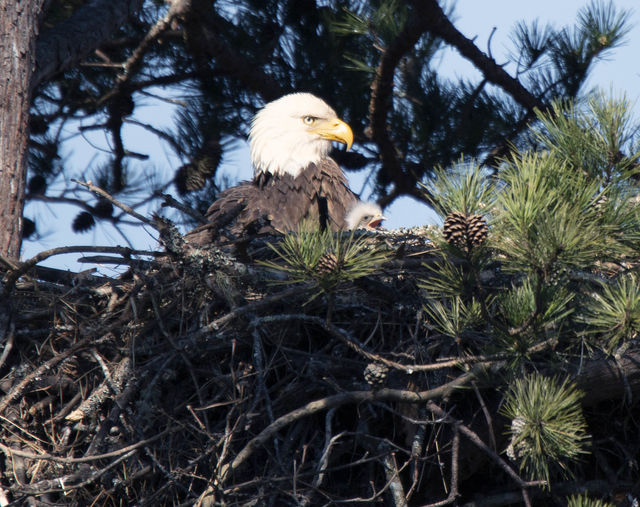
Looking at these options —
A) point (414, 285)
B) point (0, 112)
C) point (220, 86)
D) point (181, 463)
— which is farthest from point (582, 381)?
point (220, 86)

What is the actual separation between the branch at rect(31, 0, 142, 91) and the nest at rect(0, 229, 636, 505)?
1265 millimetres

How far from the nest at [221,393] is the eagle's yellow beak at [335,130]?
1530 mm

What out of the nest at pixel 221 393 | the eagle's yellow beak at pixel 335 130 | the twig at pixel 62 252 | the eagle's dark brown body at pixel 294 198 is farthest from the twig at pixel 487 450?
the eagle's yellow beak at pixel 335 130

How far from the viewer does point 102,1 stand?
433cm

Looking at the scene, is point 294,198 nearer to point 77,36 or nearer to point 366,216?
point 366,216

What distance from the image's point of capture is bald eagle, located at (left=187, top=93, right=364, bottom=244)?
4.22 meters

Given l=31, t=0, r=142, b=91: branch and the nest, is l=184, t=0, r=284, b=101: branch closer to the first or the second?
l=31, t=0, r=142, b=91: branch

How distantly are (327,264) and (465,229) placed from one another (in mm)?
344

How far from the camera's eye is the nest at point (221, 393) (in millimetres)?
2639

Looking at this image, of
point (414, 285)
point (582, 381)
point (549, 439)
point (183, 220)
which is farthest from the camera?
point (183, 220)

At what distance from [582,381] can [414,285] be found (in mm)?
692

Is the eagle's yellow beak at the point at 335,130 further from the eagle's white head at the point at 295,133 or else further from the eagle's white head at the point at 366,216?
the eagle's white head at the point at 366,216

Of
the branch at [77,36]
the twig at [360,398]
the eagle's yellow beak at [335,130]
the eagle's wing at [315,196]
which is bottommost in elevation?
the twig at [360,398]

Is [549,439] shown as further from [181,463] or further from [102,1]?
[102,1]
